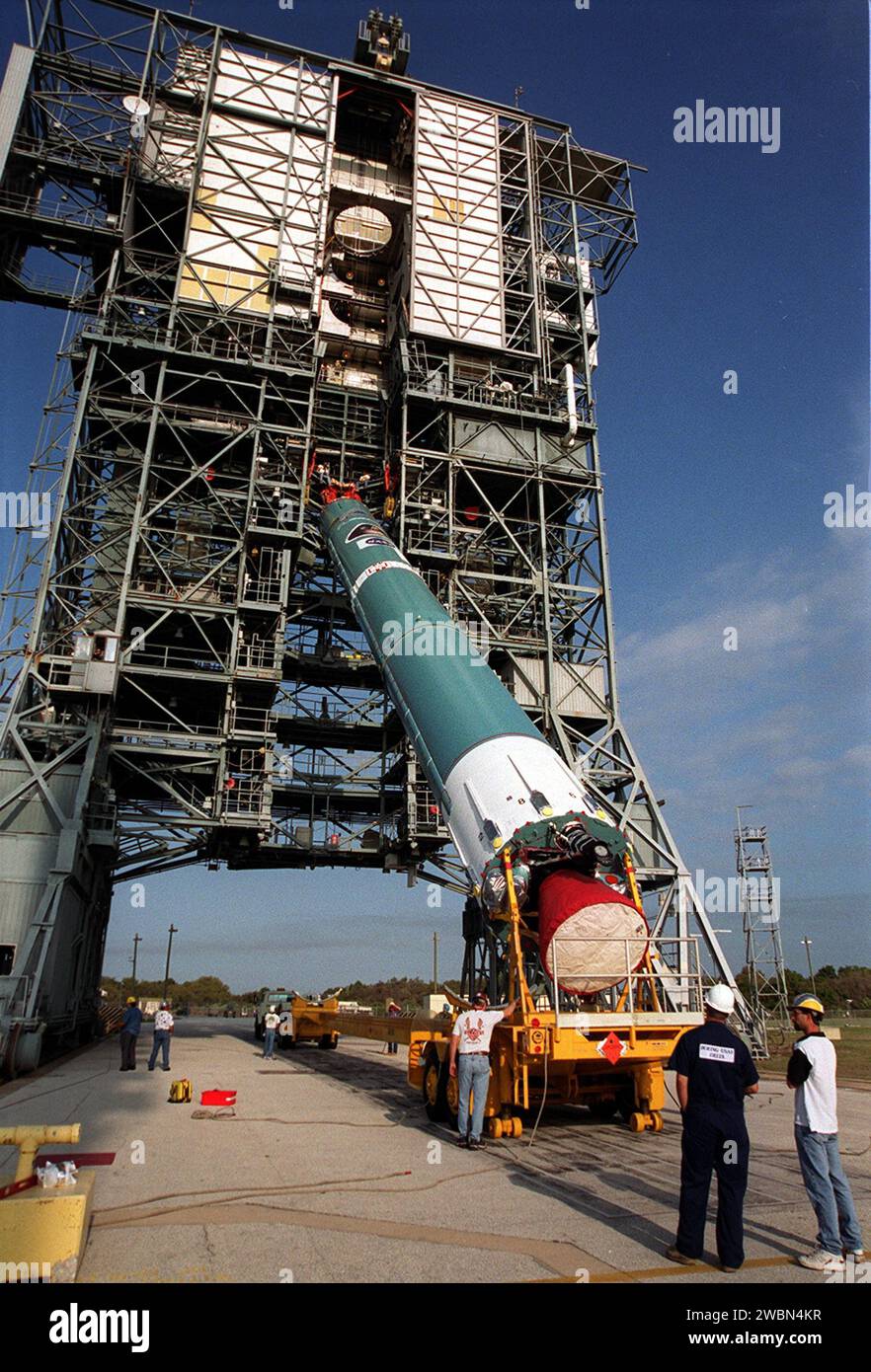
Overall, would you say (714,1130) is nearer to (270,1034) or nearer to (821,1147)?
(821,1147)

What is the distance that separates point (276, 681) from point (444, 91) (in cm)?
2406

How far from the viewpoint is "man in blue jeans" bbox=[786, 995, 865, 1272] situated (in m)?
5.50

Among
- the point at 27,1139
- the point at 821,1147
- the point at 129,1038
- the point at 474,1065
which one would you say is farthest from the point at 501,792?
the point at 129,1038

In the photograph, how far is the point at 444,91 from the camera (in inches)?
1262

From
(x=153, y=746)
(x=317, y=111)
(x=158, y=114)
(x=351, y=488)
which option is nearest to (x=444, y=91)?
(x=317, y=111)

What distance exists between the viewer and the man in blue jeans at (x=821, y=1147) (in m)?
5.50

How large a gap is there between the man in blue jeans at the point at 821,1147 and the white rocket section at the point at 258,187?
27.1 meters

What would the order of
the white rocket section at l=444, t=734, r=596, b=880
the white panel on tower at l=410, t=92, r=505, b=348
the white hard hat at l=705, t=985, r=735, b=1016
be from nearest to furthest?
the white hard hat at l=705, t=985, r=735, b=1016 → the white rocket section at l=444, t=734, r=596, b=880 → the white panel on tower at l=410, t=92, r=505, b=348

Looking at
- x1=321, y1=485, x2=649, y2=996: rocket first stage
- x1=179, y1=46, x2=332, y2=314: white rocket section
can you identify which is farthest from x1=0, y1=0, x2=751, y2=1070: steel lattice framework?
x1=321, y1=485, x2=649, y2=996: rocket first stage

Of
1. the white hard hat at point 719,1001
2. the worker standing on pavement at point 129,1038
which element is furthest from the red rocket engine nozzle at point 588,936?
the worker standing on pavement at point 129,1038

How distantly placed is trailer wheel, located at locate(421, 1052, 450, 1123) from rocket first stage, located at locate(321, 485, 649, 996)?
95.0 inches

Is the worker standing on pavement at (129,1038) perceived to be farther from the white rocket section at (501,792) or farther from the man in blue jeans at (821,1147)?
the man in blue jeans at (821,1147)

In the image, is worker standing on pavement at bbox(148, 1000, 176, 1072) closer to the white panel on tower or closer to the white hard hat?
the white hard hat

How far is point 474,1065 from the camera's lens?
9.74m
